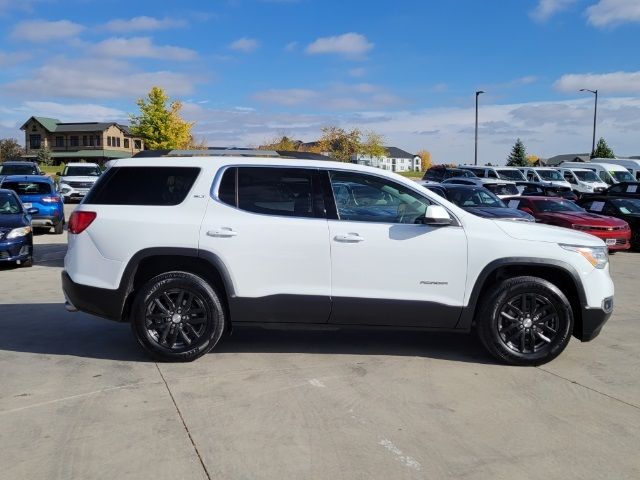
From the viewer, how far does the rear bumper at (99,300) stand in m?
5.41

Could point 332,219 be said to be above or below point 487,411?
above

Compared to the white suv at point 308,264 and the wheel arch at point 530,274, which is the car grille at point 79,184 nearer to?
the white suv at point 308,264

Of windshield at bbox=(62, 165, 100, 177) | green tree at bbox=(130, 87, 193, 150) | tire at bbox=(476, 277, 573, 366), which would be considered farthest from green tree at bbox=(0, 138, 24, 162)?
tire at bbox=(476, 277, 573, 366)

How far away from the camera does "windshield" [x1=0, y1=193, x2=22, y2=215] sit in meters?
11.5

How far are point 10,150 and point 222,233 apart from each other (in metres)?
85.8

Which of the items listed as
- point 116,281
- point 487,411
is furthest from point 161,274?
point 487,411

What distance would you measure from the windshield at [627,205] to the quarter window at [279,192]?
13.4 m

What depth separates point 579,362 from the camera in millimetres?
5727

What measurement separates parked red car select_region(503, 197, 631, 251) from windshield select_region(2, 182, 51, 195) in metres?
12.6

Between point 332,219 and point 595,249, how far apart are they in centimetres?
237

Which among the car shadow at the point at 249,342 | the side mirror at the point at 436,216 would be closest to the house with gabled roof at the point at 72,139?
the car shadow at the point at 249,342

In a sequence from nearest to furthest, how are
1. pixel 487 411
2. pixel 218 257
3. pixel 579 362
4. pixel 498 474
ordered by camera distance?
pixel 498 474 < pixel 487 411 < pixel 218 257 < pixel 579 362

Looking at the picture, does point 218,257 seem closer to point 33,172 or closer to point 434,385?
point 434,385

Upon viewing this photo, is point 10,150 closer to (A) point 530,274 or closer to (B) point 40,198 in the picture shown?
(B) point 40,198
